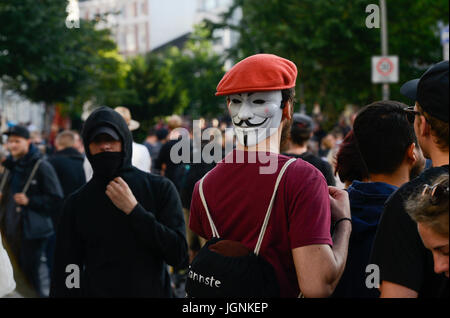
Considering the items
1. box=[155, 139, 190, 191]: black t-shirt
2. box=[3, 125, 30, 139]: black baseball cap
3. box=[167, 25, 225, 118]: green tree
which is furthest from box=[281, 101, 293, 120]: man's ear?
box=[167, 25, 225, 118]: green tree

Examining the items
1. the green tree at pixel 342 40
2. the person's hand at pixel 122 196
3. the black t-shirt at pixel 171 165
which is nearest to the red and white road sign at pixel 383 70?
the green tree at pixel 342 40

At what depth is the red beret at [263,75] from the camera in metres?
2.67

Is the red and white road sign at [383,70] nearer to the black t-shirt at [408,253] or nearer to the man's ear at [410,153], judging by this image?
the man's ear at [410,153]

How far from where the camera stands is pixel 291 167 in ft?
8.14

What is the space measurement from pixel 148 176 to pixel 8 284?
141cm

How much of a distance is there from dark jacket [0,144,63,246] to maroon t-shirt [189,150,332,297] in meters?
5.48

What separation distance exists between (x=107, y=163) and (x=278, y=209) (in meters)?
1.69

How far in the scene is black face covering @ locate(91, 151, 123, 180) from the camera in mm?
3928

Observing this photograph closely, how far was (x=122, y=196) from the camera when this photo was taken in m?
3.81

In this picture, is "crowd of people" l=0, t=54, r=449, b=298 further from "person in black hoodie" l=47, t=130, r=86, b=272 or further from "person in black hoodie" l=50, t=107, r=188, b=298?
"person in black hoodie" l=47, t=130, r=86, b=272

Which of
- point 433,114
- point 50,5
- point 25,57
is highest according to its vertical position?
point 50,5

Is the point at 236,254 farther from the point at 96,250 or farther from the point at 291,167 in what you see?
the point at 96,250

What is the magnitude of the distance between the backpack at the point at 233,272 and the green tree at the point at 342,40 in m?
18.0

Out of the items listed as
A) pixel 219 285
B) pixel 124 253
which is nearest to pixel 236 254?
pixel 219 285
